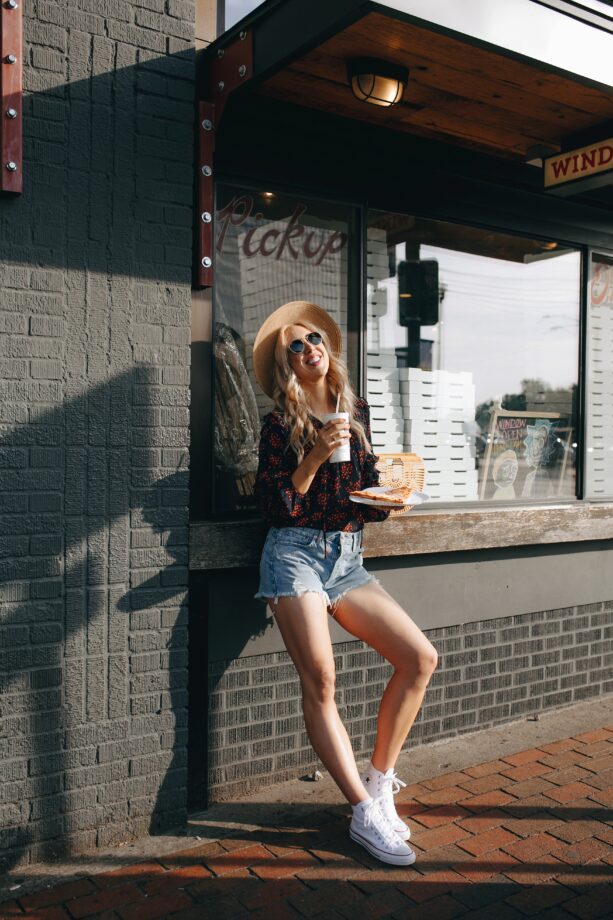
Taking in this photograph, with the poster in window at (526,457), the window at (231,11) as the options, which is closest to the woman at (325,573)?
the window at (231,11)

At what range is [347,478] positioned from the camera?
369 centimetres

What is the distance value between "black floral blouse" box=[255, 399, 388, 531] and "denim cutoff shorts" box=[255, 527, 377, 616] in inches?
1.7

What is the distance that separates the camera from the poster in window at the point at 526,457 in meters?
5.35

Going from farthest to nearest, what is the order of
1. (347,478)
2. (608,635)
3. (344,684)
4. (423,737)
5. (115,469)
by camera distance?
(608,635) → (423,737) → (344,684) → (347,478) → (115,469)

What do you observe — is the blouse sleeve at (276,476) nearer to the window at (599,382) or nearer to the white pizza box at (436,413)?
the white pizza box at (436,413)

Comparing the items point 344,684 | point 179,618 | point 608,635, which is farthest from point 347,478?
point 608,635

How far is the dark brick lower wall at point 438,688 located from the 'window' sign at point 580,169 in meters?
2.51

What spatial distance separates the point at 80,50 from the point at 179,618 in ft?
7.66

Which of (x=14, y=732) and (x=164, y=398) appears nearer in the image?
(x=14, y=732)

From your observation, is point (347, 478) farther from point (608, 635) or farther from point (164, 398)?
point (608, 635)

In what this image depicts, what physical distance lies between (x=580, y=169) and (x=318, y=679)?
3032mm

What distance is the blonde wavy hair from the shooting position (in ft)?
11.7

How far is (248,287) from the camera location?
4168 millimetres

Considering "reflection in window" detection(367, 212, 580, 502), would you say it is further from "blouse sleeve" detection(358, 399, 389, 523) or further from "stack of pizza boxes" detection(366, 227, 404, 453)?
"blouse sleeve" detection(358, 399, 389, 523)
